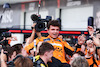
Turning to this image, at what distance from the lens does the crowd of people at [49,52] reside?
6.21ft

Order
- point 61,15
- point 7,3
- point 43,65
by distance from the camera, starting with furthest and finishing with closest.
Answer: point 7,3 < point 61,15 < point 43,65

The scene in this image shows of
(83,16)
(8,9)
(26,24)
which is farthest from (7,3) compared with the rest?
(83,16)

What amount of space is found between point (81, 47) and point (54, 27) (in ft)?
3.30

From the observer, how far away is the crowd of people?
189 centimetres

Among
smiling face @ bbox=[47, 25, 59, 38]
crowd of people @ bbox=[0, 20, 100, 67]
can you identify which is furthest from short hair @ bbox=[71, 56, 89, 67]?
smiling face @ bbox=[47, 25, 59, 38]

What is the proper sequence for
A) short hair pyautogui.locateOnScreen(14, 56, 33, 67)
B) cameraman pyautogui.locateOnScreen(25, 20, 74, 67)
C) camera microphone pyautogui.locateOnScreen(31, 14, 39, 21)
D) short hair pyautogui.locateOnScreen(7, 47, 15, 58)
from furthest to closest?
1. short hair pyautogui.locateOnScreen(7, 47, 15, 58)
2. cameraman pyautogui.locateOnScreen(25, 20, 74, 67)
3. camera microphone pyautogui.locateOnScreen(31, 14, 39, 21)
4. short hair pyautogui.locateOnScreen(14, 56, 33, 67)

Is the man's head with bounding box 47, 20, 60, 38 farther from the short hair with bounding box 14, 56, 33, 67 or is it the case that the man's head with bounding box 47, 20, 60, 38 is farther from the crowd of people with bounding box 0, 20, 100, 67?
the short hair with bounding box 14, 56, 33, 67

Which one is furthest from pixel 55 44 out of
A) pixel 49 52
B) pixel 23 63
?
pixel 23 63

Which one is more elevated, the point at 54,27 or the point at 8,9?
the point at 8,9

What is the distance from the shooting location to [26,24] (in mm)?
15555

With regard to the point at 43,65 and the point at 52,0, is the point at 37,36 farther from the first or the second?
the point at 52,0

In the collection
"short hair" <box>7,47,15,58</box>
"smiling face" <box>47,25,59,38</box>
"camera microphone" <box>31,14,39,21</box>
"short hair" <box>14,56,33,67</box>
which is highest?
"camera microphone" <box>31,14,39,21</box>

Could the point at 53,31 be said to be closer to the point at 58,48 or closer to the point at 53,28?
the point at 53,28

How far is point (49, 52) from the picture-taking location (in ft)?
7.18
